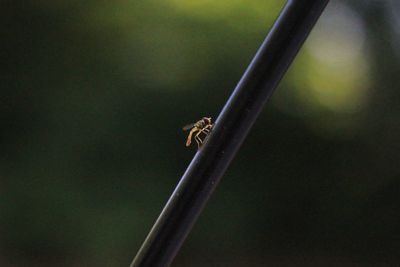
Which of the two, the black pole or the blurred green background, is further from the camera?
the blurred green background

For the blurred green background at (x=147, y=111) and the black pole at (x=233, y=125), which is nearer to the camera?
the black pole at (x=233, y=125)

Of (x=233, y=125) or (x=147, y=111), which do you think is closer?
(x=233, y=125)

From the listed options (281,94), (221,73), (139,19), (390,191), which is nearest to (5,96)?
(139,19)

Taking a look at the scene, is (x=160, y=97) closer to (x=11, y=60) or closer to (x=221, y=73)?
(x=221, y=73)

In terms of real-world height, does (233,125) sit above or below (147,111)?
above
